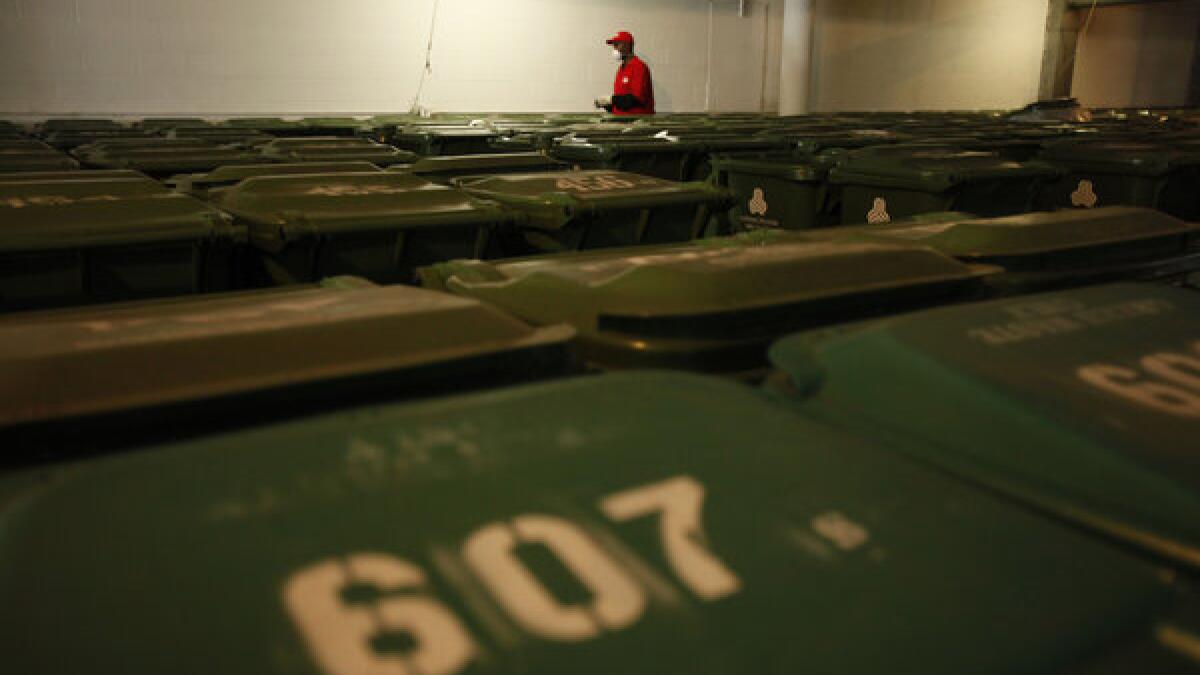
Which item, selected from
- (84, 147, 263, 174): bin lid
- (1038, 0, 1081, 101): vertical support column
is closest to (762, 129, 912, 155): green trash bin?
(84, 147, 263, 174): bin lid

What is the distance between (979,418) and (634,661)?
65cm

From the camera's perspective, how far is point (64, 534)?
2.78ft

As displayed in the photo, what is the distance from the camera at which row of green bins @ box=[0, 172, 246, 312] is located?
2502 millimetres

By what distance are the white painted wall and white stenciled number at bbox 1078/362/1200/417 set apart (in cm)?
1093

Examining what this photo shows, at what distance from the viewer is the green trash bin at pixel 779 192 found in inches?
173

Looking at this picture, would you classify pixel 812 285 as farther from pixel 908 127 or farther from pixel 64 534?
pixel 908 127

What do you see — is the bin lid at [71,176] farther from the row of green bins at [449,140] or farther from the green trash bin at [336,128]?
the green trash bin at [336,128]

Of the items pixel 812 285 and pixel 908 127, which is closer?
pixel 812 285

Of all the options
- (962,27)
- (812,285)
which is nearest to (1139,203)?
(812,285)

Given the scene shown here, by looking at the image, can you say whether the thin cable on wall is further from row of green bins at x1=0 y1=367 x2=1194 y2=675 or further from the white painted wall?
row of green bins at x1=0 y1=367 x2=1194 y2=675

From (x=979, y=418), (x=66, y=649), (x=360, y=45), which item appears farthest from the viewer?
(x=360, y=45)

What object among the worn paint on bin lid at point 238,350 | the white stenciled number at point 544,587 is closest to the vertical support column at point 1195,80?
the worn paint on bin lid at point 238,350

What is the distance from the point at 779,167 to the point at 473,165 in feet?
4.81

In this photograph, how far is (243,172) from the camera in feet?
12.2
